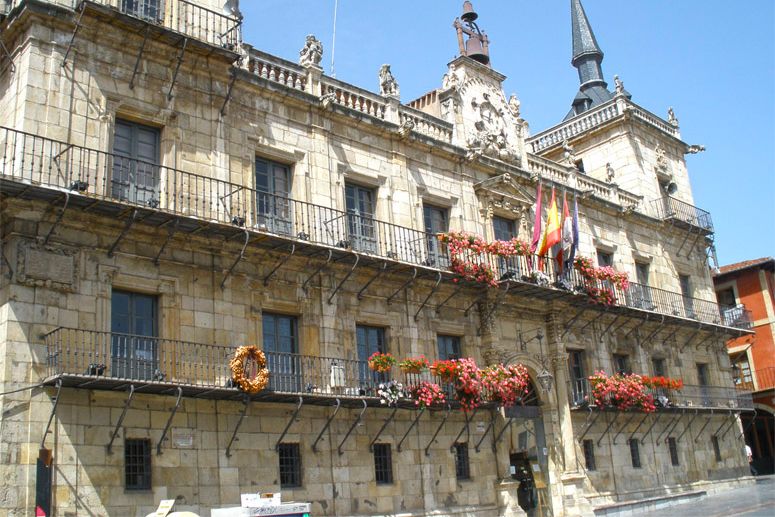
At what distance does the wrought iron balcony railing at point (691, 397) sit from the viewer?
23250 mm

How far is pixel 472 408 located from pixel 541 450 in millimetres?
4014

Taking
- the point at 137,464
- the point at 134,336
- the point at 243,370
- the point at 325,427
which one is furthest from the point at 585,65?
the point at 137,464

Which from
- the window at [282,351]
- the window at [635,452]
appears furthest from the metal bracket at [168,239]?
the window at [635,452]

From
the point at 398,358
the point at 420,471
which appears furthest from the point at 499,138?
the point at 420,471

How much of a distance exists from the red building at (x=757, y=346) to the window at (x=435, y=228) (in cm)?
1982

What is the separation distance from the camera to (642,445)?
25453mm

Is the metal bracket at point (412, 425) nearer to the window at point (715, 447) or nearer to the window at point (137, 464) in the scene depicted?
the window at point (137, 464)

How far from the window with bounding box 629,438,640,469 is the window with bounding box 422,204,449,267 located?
9327mm

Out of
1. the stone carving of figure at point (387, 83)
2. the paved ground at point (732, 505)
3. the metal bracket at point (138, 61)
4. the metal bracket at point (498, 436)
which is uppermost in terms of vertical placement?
the stone carving of figure at point (387, 83)

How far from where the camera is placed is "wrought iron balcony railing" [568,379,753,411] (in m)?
23.2

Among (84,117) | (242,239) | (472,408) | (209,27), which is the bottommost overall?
A: (472,408)

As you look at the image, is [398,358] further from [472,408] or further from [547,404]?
[547,404]

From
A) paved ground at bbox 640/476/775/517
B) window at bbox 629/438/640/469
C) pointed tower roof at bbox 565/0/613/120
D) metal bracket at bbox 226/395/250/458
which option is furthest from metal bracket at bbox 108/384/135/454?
pointed tower roof at bbox 565/0/613/120

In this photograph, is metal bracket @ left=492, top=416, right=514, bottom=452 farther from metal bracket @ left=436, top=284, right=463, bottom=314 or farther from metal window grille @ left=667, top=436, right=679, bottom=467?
metal window grille @ left=667, top=436, right=679, bottom=467
